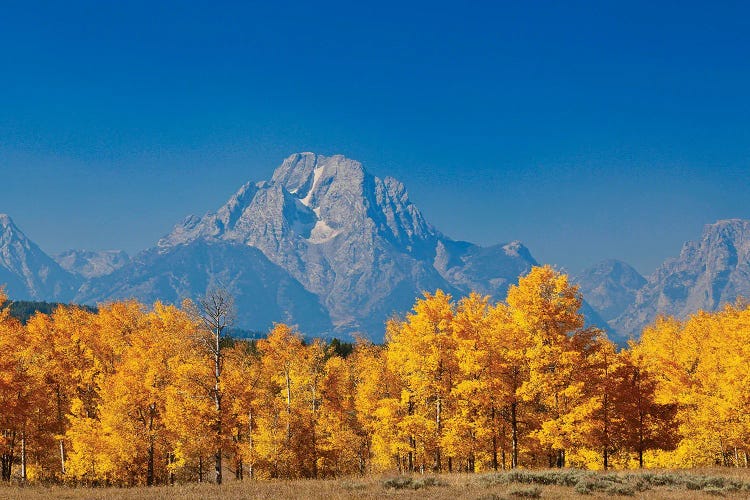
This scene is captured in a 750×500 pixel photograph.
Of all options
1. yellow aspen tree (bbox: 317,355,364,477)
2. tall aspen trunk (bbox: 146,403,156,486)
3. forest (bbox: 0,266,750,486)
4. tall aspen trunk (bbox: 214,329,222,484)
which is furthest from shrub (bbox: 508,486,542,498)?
yellow aspen tree (bbox: 317,355,364,477)

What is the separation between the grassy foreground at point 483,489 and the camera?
85.0 feet

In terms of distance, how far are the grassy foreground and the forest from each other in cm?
451

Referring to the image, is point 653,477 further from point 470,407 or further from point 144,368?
point 144,368

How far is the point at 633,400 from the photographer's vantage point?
42688 millimetres

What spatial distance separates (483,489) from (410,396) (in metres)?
17.3

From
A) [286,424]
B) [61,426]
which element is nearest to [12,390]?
[61,426]

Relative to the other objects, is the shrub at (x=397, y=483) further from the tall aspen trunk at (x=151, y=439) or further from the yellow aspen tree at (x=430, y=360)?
the tall aspen trunk at (x=151, y=439)

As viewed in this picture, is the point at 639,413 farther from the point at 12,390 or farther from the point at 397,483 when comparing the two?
the point at 12,390

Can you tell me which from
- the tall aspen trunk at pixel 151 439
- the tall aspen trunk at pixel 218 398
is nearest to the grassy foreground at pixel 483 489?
the tall aspen trunk at pixel 218 398

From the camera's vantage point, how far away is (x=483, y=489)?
27.7 m

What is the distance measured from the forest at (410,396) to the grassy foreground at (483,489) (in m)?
4.51

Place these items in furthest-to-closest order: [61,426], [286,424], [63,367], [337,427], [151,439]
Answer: [337,427]
[286,424]
[63,367]
[61,426]
[151,439]

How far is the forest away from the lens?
36375 mm

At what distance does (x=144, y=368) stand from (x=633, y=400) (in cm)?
3320
